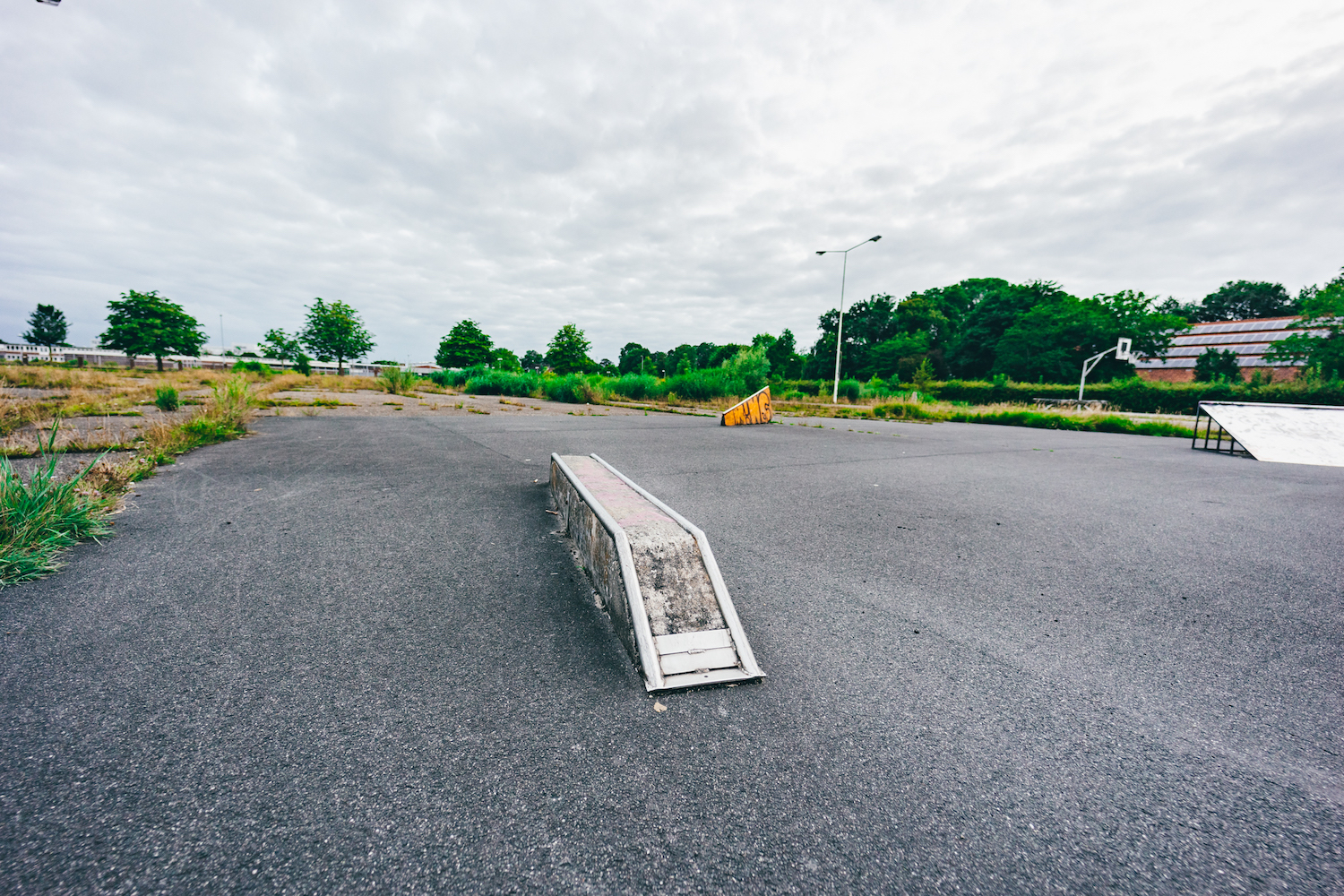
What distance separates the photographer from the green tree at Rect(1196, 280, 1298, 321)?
65.1 m

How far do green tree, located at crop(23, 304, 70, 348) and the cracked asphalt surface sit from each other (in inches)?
4418

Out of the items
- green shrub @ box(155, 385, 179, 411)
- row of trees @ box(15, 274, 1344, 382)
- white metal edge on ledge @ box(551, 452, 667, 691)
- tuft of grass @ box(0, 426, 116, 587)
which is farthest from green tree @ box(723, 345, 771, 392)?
tuft of grass @ box(0, 426, 116, 587)

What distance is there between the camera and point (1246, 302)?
68188 millimetres

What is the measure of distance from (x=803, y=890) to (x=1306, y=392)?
35.1 meters

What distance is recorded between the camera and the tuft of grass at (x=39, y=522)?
308 cm

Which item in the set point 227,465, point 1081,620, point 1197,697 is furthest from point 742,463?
point 227,465

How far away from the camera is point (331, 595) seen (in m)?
3.01

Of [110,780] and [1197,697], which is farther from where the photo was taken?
[1197,697]

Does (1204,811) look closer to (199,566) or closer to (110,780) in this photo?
(110,780)

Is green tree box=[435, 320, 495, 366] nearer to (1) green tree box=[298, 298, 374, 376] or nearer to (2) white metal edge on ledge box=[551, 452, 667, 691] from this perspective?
(1) green tree box=[298, 298, 374, 376]

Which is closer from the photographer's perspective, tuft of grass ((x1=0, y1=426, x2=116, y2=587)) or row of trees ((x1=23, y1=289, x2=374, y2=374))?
tuft of grass ((x1=0, y1=426, x2=116, y2=587))

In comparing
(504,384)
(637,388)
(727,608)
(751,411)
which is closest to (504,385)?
(504,384)

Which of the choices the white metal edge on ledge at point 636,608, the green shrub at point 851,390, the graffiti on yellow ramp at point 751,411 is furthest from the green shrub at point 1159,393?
the white metal edge on ledge at point 636,608

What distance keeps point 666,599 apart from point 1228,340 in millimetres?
74050
